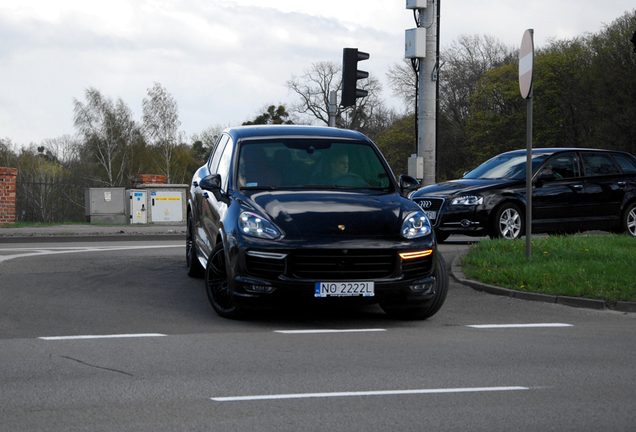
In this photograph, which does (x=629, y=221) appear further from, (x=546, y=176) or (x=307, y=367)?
(x=307, y=367)

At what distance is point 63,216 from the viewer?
33.3 meters

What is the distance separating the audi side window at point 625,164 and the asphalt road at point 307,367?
7652 millimetres

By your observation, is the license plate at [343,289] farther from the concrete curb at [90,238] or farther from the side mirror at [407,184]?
the concrete curb at [90,238]

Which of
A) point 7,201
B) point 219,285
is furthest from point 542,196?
point 7,201

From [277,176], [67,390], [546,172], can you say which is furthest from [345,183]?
[546,172]

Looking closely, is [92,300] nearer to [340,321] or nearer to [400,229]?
[340,321]

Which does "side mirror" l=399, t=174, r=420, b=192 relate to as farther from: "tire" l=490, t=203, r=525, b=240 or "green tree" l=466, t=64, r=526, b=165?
"green tree" l=466, t=64, r=526, b=165

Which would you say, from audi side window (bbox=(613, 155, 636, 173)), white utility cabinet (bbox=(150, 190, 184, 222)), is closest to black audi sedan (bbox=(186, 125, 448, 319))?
audi side window (bbox=(613, 155, 636, 173))

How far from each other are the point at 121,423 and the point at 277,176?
4.32 meters

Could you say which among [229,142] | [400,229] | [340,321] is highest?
[229,142]

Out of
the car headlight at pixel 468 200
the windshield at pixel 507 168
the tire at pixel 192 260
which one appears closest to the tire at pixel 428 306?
the tire at pixel 192 260

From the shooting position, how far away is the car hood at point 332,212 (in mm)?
7156

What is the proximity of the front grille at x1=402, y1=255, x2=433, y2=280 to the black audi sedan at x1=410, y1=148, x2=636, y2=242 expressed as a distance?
22.7 feet

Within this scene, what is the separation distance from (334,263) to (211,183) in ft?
6.25
